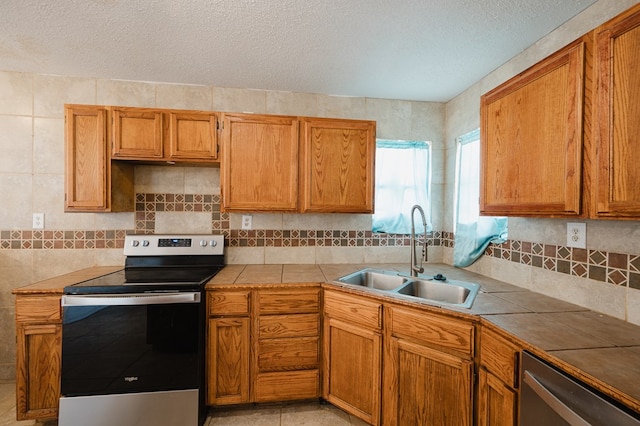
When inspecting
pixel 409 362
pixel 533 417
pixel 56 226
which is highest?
pixel 56 226

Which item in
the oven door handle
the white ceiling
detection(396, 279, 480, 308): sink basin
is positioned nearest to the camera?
the white ceiling

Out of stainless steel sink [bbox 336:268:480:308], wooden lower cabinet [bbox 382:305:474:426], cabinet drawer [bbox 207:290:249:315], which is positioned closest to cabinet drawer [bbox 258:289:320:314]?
cabinet drawer [bbox 207:290:249:315]

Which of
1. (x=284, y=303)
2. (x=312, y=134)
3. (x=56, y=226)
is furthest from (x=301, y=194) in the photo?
(x=56, y=226)

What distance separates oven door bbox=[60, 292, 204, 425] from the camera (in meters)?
1.57

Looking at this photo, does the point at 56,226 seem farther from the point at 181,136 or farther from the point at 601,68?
the point at 601,68

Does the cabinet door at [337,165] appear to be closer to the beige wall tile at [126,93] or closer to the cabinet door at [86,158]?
the beige wall tile at [126,93]

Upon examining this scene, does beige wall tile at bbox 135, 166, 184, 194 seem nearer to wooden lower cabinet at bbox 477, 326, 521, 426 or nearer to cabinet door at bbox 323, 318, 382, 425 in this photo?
cabinet door at bbox 323, 318, 382, 425

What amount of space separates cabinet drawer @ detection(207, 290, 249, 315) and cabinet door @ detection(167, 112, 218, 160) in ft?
3.31

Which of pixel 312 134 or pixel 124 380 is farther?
pixel 312 134

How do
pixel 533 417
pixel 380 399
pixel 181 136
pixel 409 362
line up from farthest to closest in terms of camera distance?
1. pixel 181 136
2. pixel 380 399
3. pixel 409 362
4. pixel 533 417

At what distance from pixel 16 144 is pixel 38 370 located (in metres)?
1.71

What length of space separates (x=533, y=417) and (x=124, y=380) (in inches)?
81.6

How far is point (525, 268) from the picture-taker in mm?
1691

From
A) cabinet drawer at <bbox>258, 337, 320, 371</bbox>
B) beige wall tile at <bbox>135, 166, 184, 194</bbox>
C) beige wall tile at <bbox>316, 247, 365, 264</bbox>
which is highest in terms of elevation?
beige wall tile at <bbox>135, 166, 184, 194</bbox>
